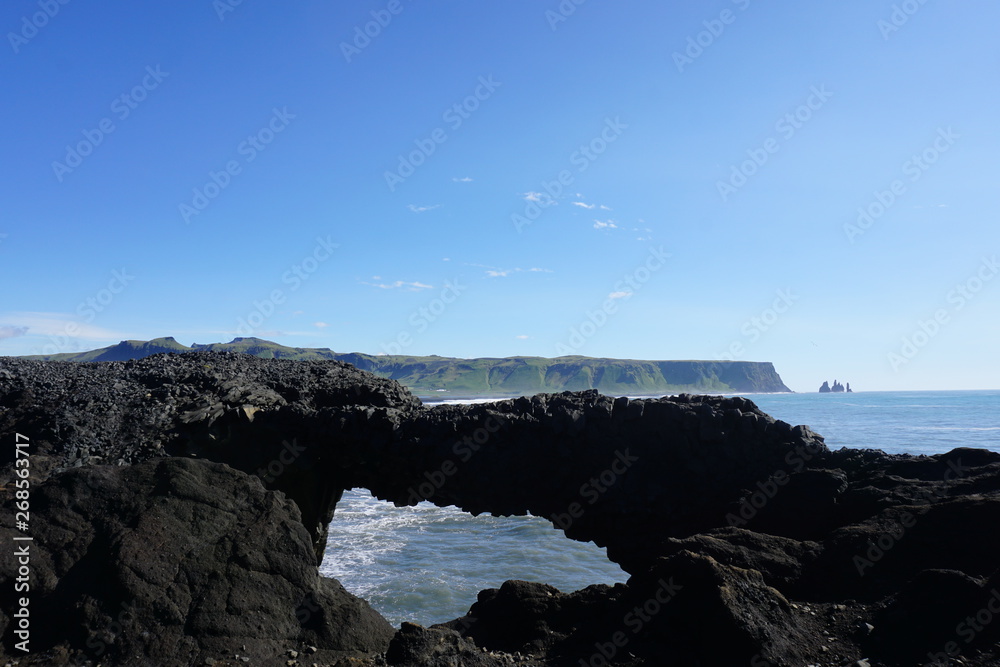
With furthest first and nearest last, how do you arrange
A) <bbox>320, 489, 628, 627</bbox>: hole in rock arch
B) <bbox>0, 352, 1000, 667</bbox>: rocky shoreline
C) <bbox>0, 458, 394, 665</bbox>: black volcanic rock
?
<bbox>320, 489, 628, 627</bbox>: hole in rock arch → <bbox>0, 458, 394, 665</bbox>: black volcanic rock → <bbox>0, 352, 1000, 667</bbox>: rocky shoreline

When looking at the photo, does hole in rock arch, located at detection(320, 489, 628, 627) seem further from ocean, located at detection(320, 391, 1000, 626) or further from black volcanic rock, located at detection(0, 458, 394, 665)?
black volcanic rock, located at detection(0, 458, 394, 665)

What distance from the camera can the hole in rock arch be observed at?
17125mm

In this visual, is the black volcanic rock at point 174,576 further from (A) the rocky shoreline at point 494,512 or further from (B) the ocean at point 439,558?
(B) the ocean at point 439,558

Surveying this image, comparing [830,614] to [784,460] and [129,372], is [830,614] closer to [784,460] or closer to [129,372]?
[784,460]

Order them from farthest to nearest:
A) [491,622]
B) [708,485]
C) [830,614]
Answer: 1. [708,485]
2. [491,622]
3. [830,614]

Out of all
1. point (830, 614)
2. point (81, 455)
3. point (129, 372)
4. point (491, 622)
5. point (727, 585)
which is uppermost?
point (129, 372)

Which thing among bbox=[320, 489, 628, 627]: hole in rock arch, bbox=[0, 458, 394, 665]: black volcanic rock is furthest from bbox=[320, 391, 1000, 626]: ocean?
bbox=[0, 458, 394, 665]: black volcanic rock

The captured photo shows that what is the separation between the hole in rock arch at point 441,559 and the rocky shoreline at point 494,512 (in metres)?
3.78

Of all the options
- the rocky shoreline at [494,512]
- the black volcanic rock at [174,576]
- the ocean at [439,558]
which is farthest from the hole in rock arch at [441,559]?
the black volcanic rock at [174,576]

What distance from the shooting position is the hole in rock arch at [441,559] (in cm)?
1712

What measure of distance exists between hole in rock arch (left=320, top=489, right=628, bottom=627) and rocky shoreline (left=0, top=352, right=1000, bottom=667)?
12.4ft

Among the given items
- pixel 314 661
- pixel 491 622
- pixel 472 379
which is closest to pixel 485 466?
pixel 491 622

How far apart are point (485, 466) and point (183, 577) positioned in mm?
6744

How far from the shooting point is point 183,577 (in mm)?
8594
